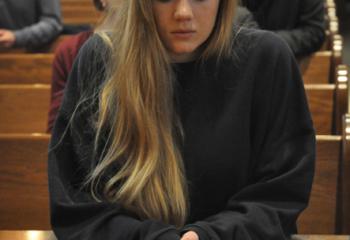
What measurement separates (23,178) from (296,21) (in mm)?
1367

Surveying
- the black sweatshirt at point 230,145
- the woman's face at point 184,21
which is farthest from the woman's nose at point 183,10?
the black sweatshirt at point 230,145

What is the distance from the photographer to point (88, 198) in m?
1.16

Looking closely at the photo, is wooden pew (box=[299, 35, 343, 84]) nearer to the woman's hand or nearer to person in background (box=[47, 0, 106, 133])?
person in background (box=[47, 0, 106, 133])

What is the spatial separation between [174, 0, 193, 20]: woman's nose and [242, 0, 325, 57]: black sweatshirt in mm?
1410

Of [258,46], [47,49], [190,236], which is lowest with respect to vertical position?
[47,49]

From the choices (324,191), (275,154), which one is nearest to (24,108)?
(324,191)

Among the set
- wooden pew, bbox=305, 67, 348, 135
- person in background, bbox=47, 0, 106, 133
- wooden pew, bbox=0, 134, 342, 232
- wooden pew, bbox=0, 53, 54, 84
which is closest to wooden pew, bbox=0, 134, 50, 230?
wooden pew, bbox=0, 134, 342, 232

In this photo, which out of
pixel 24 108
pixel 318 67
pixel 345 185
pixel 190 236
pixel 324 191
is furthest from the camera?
pixel 318 67

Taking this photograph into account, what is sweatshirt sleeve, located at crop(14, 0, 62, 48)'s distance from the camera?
317cm

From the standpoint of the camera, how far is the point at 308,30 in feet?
8.45

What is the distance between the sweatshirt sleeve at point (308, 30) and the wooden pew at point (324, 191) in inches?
39.0

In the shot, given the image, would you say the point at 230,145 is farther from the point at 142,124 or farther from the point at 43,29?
the point at 43,29

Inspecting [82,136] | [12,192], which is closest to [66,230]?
[82,136]

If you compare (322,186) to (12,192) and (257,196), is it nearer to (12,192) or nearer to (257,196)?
(257,196)
